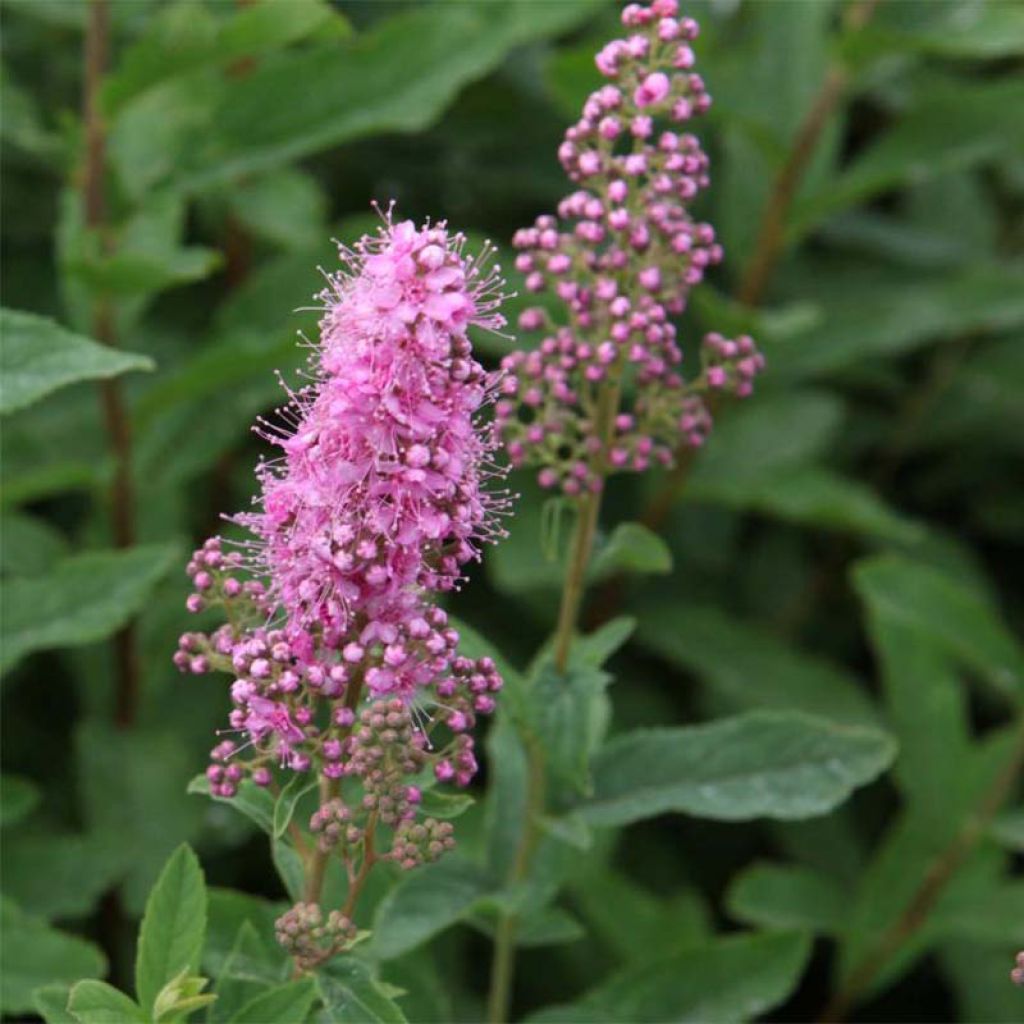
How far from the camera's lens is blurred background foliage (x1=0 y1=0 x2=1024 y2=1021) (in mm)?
3055

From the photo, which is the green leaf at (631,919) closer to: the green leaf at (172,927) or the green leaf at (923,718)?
the green leaf at (923,718)

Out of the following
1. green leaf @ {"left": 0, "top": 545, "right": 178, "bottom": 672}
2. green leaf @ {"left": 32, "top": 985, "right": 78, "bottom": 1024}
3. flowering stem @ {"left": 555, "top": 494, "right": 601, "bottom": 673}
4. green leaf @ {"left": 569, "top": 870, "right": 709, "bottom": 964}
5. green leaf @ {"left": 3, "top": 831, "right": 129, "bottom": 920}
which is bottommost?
green leaf @ {"left": 569, "top": 870, "right": 709, "bottom": 964}

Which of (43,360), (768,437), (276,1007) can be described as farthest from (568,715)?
(768,437)

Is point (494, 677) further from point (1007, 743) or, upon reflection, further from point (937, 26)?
point (937, 26)

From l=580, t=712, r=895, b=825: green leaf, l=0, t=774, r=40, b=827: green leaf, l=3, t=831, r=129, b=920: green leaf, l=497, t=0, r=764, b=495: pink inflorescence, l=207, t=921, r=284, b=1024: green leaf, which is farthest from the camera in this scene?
l=3, t=831, r=129, b=920: green leaf

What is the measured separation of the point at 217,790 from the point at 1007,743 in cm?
202

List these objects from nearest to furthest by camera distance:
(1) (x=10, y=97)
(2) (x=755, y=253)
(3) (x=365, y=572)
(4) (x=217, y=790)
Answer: (3) (x=365, y=572)
(4) (x=217, y=790)
(1) (x=10, y=97)
(2) (x=755, y=253)

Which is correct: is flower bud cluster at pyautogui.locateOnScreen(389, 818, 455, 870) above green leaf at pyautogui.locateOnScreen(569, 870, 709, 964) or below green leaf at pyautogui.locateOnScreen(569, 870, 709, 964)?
above

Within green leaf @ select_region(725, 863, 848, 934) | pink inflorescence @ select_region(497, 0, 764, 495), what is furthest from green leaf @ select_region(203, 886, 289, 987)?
green leaf @ select_region(725, 863, 848, 934)

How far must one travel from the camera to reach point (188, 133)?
3242 millimetres

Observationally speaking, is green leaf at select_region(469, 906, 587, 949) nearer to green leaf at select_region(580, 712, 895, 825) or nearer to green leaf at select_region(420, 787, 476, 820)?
green leaf at select_region(580, 712, 895, 825)

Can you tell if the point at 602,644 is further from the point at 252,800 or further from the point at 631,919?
the point at 631,919

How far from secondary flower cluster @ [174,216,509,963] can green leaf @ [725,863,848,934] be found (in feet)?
4.95

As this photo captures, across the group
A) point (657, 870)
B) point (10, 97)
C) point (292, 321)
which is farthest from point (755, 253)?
point (10, 97)
